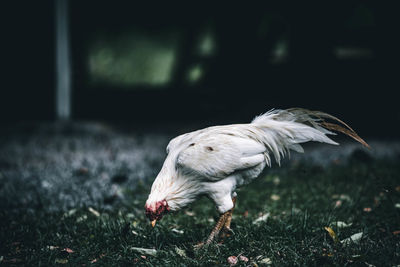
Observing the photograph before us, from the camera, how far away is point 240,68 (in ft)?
28.8

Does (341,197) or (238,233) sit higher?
(238,233)

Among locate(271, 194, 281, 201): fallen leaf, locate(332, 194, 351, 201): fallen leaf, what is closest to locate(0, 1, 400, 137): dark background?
locate(332, 194, 351, 201): fallen leaf

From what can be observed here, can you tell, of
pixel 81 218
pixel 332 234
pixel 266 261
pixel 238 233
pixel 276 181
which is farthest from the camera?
pixel 276 181

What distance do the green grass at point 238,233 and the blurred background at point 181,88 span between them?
93cm

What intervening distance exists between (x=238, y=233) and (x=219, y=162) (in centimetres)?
63

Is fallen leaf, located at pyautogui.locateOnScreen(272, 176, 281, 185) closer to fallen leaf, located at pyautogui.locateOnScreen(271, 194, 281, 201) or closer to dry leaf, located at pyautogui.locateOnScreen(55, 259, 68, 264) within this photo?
fallen leaf, located at pyautogui.locateOnScreen(271, 194, 281, 201)

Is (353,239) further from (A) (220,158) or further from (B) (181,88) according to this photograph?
(B) (181,88)

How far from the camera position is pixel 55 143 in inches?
271

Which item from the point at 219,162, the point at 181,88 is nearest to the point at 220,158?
the point at 219,162

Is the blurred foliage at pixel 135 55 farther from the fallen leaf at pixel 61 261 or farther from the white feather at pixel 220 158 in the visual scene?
the fallen leaf at pixel 61 261

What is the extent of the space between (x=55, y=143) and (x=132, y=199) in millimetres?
3236

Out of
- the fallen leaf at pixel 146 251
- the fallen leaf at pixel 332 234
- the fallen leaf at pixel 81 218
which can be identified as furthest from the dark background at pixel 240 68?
the fallen leaf at pixel 146 251

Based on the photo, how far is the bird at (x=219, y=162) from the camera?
8.70 ft

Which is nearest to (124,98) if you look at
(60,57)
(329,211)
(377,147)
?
(60,57)
